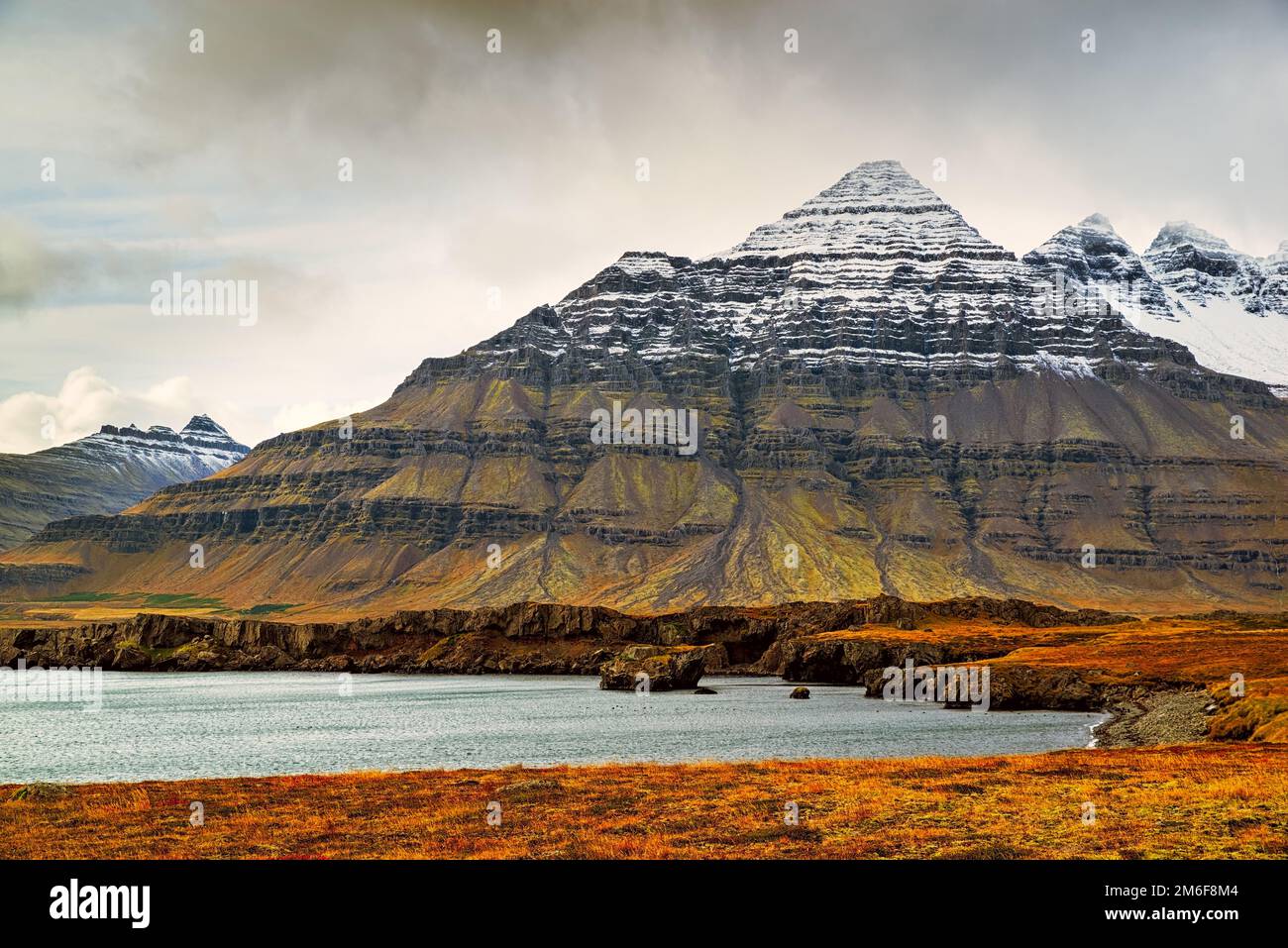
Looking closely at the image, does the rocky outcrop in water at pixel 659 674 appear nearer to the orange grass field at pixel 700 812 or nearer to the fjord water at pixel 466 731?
the fjord water at pixel 466 731

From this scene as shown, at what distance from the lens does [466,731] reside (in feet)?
324

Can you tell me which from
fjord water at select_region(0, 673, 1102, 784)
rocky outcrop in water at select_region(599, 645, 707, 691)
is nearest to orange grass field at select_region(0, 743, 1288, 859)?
fjord water at select_region(0, 673, 1102, 784)

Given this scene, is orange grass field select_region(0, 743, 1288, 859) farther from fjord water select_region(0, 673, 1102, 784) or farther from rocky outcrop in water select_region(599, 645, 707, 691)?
rocky outcrop in water select_region(599, 645, 707, 691)

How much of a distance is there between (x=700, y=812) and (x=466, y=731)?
63.8 meters

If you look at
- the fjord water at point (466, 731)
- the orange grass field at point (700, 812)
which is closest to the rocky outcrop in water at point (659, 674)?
the fjord water at point (466, 731)

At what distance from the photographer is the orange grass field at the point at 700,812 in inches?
1228

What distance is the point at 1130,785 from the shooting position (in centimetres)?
4181

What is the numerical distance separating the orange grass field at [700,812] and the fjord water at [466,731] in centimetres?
2394

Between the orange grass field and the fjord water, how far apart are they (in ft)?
78.6
